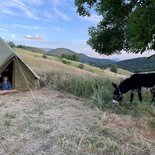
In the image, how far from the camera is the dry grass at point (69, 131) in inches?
268

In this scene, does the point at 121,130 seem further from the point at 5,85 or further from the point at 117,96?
the point at 5,85

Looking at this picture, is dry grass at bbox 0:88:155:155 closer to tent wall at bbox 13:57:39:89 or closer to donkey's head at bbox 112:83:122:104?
donkey's head at bbox 112:83:122:104

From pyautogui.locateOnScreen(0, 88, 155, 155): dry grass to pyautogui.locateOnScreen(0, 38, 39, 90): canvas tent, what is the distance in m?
3.02

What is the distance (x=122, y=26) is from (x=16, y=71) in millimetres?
4405

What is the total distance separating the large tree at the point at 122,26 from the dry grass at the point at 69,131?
2144 mm

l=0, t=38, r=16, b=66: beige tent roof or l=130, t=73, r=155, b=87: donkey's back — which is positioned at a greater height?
l=0, t=38, r=16, b=66: beige tent roof

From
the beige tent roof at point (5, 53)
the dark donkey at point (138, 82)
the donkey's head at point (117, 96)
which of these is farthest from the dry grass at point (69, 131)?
the beige tent roof at point (5, 53)

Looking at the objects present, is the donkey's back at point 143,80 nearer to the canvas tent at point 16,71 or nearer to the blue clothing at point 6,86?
the canvas tent at point 16,71

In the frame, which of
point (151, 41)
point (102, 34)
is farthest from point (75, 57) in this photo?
point (151, 41)

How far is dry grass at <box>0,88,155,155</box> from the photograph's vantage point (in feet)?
22.4

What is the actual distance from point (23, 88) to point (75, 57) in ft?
182

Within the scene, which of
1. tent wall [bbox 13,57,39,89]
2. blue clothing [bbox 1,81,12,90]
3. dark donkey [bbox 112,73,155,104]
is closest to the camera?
dark donkey [bbox 112,73,155,104]

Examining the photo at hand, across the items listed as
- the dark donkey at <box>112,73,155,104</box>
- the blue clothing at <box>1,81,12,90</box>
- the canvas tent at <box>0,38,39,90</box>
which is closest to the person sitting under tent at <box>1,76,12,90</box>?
the blue clothing at <box>1,81,12,90</box>

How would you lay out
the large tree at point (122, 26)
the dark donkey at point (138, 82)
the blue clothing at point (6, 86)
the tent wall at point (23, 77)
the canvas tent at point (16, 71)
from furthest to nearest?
the tent wall at point (23, 77)
the canvas tent at point (16, 71)
the blue clothing at point (6, 86)
the dark donkey at point (138, 82)
the large tree at point (122, 26)
